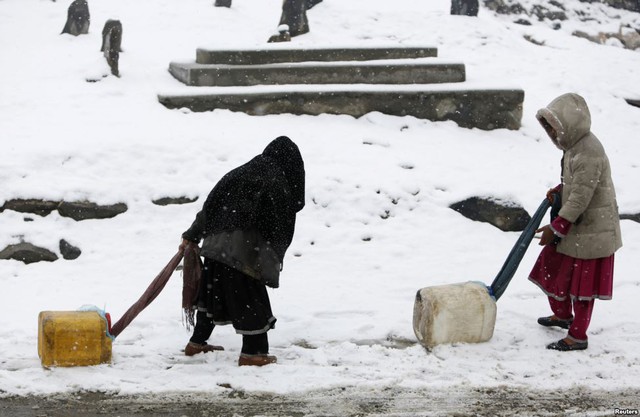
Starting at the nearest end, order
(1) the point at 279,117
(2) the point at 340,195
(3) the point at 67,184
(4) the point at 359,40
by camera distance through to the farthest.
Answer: (3) the point at 67,184 < (2) the point at 340,195 < (1) the point at 279,117 < (4) the point at 359,40

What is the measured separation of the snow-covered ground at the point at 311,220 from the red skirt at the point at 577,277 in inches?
15.5

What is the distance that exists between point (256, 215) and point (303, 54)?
19.0 ft

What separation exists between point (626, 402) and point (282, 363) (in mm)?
2072

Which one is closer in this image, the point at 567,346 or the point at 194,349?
the point at 194,349

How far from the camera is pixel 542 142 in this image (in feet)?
32.8

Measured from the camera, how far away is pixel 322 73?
33.6 ft

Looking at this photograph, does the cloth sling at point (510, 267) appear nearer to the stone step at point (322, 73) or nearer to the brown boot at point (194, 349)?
the brown boot at point (194, 349)

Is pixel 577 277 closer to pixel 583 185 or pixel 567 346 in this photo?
pixel 567 346

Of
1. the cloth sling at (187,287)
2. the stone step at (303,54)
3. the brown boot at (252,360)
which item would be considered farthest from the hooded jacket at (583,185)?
the stone step at (303,54)

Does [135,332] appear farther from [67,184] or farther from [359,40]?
[359,40]

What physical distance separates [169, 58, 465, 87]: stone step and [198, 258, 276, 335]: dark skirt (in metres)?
4.79

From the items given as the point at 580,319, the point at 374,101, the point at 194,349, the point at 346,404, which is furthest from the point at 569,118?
the point at 374,101

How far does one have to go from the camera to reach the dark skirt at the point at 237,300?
5387mm

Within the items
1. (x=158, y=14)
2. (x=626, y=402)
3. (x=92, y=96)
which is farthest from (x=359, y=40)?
(x=626, y=402)
